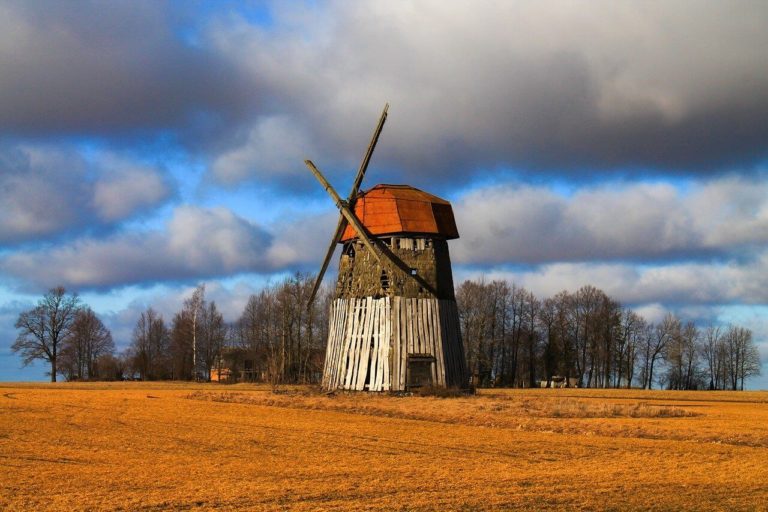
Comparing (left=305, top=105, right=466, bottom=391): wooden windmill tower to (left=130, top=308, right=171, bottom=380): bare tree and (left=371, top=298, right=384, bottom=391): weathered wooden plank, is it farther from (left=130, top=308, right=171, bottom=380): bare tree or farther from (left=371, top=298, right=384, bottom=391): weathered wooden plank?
Answer: (left=130, top=308, right=171, bottom=380): bare tree

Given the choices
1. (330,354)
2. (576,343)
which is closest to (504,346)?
(576,343)

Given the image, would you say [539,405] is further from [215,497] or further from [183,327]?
[183,327]

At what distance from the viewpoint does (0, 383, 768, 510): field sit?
13.7 meters

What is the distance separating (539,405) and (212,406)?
14797mm

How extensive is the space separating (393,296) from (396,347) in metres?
2.76

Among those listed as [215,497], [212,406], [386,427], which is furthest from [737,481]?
[212,406]

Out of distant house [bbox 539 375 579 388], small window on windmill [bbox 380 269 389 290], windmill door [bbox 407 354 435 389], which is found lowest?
distant house [bbox 539 375 579 388]

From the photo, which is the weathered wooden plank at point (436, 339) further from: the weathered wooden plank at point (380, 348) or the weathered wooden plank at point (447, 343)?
the weathered wooden plank at point (380, 348)

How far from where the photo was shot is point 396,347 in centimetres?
4169

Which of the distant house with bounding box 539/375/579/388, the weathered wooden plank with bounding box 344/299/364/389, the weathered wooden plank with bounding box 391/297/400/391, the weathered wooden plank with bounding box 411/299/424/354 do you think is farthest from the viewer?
the distant house with bounding box 539/375/579/388

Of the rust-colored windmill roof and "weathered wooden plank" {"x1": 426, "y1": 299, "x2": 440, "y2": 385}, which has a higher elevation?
the rust-colored windmill roof

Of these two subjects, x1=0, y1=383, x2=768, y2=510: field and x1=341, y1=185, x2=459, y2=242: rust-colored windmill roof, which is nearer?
x1=0, y1=383, x2=768, y2=510: field

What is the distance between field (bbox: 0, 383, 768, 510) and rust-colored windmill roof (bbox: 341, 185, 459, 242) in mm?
12375

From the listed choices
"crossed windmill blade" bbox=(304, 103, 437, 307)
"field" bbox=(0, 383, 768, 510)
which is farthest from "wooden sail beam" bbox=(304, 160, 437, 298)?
"field" bbox=(0, 383, 768, 510)
